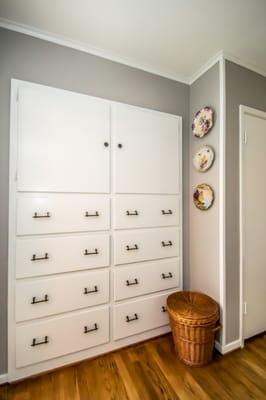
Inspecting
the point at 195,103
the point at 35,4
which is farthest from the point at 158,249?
the point at 35,4

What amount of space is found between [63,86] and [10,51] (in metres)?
0.38

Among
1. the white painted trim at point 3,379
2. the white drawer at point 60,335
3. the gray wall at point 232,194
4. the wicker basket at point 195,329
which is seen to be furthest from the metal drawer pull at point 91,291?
the gray wall at point 232,194

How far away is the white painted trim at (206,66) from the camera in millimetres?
1585

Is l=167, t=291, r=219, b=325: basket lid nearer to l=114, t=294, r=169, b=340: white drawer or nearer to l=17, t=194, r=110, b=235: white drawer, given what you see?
l=114, t=294, r=169, b=340: white drawer

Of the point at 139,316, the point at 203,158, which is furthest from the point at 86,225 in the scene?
the point at 203,158

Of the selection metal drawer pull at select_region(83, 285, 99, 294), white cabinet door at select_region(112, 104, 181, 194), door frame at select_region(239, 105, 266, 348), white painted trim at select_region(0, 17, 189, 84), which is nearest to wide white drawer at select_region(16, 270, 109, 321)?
metal drawer pull at select_region(83, 285, 99, 294)

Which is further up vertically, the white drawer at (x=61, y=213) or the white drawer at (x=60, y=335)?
the white drawer at (x=61, y=213)

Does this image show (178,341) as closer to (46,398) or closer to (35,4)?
(46,398)

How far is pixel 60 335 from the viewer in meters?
1.37

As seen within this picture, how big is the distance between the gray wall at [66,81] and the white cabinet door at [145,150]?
0.15 meters

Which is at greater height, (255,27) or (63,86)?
(255,27)

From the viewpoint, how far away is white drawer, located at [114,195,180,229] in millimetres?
1556

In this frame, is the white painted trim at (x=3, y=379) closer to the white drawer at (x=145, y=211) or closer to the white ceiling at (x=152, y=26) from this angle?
the white drawer at (x=145, y=211)

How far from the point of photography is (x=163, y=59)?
167cm
